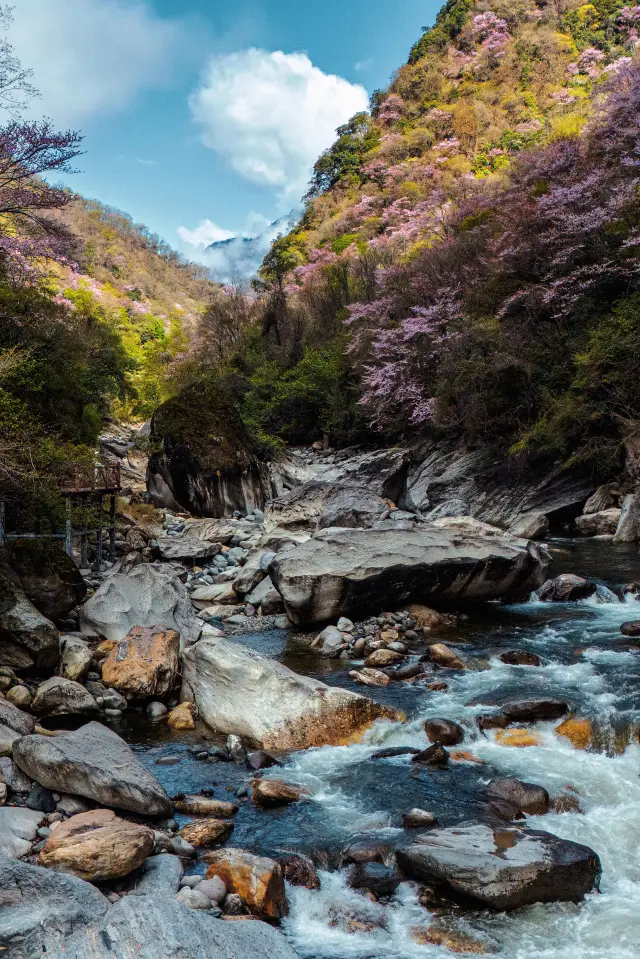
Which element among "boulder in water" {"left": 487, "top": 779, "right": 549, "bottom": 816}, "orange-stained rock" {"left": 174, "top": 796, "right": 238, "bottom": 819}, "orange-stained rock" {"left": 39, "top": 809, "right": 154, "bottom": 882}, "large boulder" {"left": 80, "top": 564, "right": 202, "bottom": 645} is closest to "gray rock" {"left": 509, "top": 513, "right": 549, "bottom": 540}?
"large boulder" {"left": 80, "top": 564, "right": 202, "bottom": 645}

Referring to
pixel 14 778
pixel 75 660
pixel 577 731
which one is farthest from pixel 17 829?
pixel 577 731

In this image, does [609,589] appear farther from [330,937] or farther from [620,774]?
[330,937]

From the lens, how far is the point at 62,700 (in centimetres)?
668

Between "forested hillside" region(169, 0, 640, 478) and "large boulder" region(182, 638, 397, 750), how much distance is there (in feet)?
38.9

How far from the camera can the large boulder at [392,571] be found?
1000cm

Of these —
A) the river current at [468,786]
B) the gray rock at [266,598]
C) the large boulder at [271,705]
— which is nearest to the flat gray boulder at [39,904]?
the river current at [468,786]

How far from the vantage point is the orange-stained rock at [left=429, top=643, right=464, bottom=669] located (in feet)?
27.3

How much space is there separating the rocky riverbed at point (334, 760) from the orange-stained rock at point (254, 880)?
0.01 metres

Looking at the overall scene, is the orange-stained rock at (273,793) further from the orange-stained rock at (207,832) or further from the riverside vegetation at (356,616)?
the orange-stained rock at (207,832)

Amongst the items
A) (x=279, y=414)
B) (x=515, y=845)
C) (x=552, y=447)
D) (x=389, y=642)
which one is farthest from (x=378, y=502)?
(x=515, y=845)

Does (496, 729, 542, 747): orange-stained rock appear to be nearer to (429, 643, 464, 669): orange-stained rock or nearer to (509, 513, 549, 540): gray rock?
(429, 643, 464, 669): orange-stained rock

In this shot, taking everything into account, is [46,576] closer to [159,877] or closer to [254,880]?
[159,877]

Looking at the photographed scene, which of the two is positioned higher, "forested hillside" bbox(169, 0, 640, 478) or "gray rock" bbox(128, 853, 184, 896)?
"forested hillside" bbox(169, 0, 640, 478)

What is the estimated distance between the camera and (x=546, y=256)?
61.3 ft
